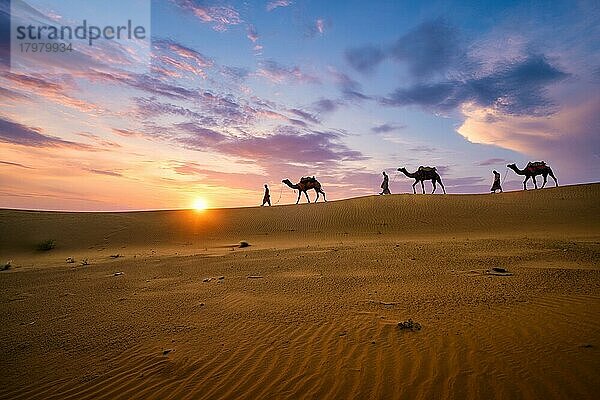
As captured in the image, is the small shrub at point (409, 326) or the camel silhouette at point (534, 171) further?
the camel silhouette at point (534, 171)

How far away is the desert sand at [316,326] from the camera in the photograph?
3949 mm

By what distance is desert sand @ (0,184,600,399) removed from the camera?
3949mm

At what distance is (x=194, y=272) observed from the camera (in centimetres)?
1068

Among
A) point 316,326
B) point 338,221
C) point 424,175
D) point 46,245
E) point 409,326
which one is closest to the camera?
point 409,326

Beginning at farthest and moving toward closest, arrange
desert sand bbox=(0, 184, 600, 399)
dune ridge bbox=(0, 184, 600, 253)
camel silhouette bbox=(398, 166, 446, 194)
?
1. camel silhouette bbox=(398, 166, 446, 194)
2. dune ridge bbox=(0, 184, 600, 253)
3. desert sand bbox=(0, 184, 600, 399)

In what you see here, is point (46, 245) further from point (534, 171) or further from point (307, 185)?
point (534, 171)

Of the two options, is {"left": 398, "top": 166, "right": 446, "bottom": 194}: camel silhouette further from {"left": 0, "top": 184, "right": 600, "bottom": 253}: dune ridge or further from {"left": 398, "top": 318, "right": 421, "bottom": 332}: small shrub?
{"left": 398, "top": 318, "right": 421, "bottom": 332}: small shrub

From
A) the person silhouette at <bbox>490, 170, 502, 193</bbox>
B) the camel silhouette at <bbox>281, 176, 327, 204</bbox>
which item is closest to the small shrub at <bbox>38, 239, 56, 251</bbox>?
the camel silhouette at <bbox>281, 176, 327, 204</bbox>

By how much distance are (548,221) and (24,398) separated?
22497mm

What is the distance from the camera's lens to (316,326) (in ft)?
18.0

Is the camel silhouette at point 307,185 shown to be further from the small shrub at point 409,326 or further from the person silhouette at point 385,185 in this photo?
the small shrub at point 409,326

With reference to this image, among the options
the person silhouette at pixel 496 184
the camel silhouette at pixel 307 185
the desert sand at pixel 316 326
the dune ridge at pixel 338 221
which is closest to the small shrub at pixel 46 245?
the dune ridge at pixel 338 221

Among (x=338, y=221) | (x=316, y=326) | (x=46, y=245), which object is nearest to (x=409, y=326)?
(x=316, y=326)

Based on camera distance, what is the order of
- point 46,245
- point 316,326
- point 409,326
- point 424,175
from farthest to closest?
point 424,175 < point 46,245 < point 316,326 < point 409,326
